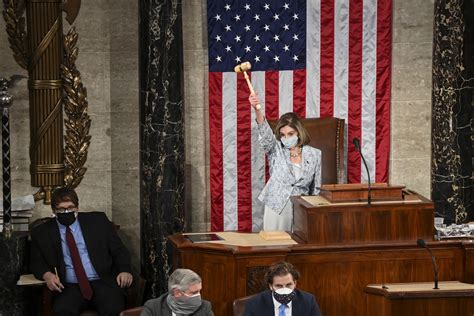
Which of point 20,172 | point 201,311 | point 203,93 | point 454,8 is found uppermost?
point 454,8

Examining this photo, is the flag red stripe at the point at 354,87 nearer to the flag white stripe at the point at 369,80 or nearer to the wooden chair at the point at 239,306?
the flag white stripe at the point at 369,80

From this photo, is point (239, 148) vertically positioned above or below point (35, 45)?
below

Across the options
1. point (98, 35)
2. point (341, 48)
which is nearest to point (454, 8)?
point (341, 48)

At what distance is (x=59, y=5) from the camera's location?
11594mm

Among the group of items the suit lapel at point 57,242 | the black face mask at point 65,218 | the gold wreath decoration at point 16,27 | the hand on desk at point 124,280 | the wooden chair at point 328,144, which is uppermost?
the gold wreath decoration at point 16,27

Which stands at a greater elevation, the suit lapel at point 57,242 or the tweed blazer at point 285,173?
the tweed blazer at point 285,173

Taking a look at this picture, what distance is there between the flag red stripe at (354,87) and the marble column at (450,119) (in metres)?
0.78

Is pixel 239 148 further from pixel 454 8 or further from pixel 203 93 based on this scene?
pixel 454 8

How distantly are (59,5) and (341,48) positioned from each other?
293cm

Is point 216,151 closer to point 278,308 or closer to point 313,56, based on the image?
point 313,56

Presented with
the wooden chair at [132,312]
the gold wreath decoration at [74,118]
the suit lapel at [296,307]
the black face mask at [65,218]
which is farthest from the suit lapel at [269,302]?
the gold wreath decoration at [74,118]

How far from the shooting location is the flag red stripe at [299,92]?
1218 centimetres

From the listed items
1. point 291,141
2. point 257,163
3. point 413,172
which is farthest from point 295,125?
point 413,172

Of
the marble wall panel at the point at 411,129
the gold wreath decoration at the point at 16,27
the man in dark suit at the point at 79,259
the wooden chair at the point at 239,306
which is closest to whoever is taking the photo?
the wooden chair at the point at 239,306
